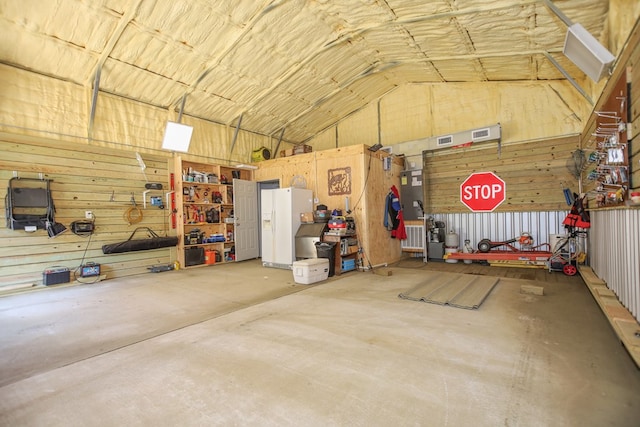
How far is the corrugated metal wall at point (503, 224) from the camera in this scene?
6.76 metres

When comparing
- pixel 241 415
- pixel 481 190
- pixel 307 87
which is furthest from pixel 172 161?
pixel 481 190

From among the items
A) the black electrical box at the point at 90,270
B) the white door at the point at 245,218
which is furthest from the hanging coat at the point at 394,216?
the black electrical box at the point at 90,270

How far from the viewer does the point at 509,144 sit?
7.18 metres

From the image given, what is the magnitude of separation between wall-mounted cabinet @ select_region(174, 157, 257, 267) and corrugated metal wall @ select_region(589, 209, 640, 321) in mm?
7475

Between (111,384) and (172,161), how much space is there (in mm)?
6110

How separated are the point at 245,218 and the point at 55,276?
4215 millimetres

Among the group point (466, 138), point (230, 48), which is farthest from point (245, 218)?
point (466, 138)

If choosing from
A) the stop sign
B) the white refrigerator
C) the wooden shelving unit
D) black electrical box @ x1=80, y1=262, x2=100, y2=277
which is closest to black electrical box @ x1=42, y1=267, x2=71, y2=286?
black electrical box @ x1=80, y1=262, x2=100, y2=277

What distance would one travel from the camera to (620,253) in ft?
11.3

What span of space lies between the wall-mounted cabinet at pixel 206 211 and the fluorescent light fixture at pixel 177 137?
327mm

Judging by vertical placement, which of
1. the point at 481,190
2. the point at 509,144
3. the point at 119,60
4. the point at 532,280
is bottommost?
the point at 532,280

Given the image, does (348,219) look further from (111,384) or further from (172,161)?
(111,384)

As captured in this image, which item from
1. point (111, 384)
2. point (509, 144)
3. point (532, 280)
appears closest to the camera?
point (111, 384)

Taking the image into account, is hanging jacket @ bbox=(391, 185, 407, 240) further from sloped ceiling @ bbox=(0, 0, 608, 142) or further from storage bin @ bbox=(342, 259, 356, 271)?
sloped ceiling @ bbox=(0, 0, 608, 142)
